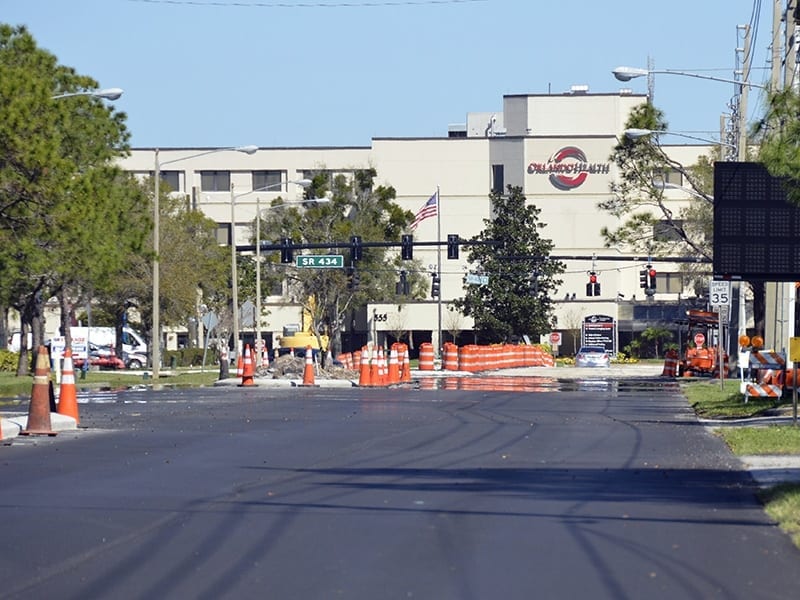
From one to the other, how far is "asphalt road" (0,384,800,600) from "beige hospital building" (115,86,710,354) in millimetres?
74612

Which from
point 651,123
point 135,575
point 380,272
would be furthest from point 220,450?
point 380,272

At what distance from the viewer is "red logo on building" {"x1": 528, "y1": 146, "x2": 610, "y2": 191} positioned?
3757 inches

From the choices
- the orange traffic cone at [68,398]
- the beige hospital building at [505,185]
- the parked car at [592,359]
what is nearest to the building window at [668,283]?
the beige hospital building at [505,185]

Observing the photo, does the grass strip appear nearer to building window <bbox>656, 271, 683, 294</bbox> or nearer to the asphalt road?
the asphalt road

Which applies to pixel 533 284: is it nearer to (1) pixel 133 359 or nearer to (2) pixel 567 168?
(2) pixel 567 168

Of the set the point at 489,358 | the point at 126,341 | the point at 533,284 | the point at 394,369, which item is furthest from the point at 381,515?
the point at 533,284

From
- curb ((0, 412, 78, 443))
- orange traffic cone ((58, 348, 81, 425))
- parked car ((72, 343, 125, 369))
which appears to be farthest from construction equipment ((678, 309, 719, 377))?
curb ((0, 412, 78, 443))

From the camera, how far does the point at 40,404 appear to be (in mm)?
17969

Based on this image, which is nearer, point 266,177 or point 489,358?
point 489,358

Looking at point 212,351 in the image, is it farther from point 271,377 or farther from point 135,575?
point 135,575

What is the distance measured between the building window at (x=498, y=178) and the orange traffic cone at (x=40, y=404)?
7915 cm

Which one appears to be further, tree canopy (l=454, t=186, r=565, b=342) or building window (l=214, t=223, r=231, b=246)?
building window (l=214, t=223, r=231, b=246)

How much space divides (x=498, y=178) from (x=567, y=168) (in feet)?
16.1

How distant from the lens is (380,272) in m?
76.2
